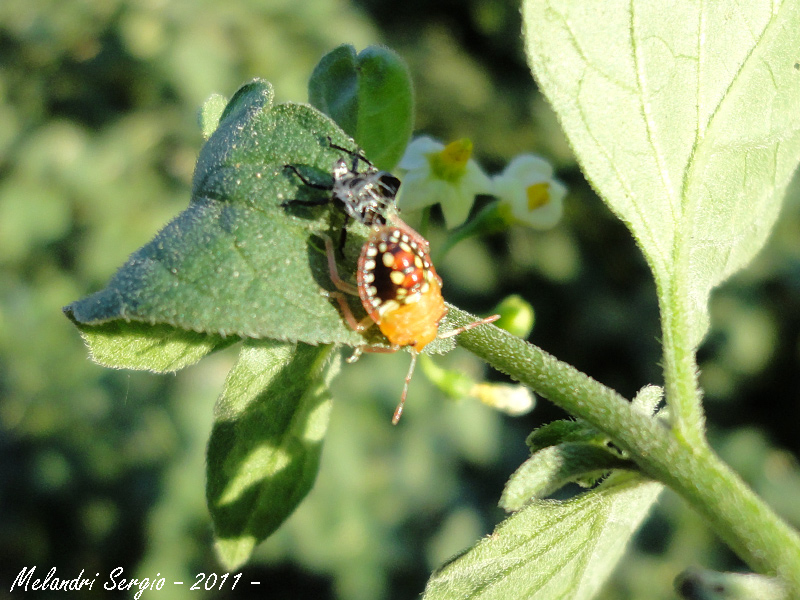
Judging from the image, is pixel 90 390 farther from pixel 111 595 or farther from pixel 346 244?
pixel 346 244

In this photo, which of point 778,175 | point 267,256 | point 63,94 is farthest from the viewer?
point 63,94

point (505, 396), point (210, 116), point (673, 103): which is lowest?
point (505, 396)

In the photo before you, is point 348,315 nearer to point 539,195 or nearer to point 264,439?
point 264,439

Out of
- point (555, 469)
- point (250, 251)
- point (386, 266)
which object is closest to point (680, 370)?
point (555, 469)

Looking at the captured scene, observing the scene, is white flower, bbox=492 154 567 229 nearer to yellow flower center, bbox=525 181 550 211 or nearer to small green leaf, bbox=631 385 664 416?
yellow flower center, bbox=525 181 550 211

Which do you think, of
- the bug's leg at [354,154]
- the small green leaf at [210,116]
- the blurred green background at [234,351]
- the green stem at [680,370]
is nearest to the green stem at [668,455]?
the green stem at [680,370]

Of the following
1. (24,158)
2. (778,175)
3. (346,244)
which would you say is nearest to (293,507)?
(346,244)

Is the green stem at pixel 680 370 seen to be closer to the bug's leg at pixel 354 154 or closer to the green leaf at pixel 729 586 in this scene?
the green leaf at pixel 729 586
